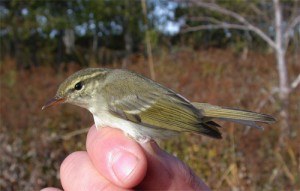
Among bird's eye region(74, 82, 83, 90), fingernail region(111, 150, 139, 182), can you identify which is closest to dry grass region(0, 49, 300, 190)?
bird's eye region(74, 82, 83, 90)

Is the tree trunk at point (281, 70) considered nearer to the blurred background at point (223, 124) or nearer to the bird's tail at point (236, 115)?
the blurred background at point (223, 124)

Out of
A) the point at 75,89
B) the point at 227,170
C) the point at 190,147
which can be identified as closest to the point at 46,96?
the point at 190,147

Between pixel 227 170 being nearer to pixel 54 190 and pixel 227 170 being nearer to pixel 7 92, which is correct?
pixel 54 190

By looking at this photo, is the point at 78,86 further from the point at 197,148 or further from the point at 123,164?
the point at 197,148

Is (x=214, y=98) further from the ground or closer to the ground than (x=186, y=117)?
closer to the ground

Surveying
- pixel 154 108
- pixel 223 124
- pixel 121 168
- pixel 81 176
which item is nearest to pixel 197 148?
pixel 223 124

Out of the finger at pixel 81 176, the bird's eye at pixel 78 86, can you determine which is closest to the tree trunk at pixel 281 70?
the bird's eye at pixel 78 86
